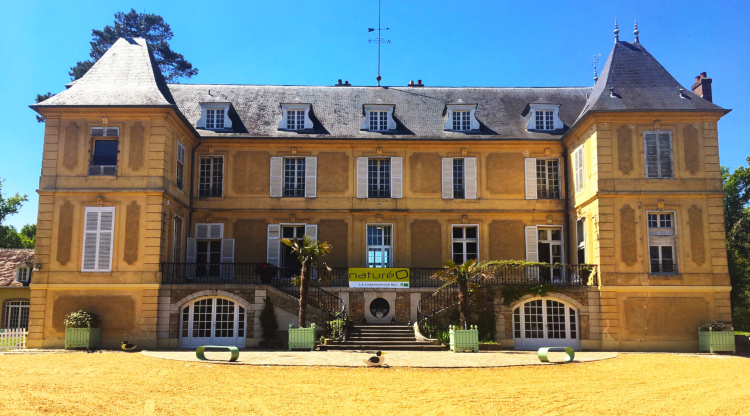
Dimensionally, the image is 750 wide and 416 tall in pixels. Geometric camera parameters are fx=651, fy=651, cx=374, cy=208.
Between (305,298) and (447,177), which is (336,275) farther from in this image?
(447,177)

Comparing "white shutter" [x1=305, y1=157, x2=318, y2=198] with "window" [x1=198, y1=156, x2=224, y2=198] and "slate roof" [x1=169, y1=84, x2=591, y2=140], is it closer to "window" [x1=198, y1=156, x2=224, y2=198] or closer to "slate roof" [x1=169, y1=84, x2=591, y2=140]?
"slate roof" [x1=169, y1=84, x2=591, y2=140]

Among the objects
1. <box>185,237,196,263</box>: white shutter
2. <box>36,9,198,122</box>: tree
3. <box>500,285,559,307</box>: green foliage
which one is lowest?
<box>500,285,559,307</box>: green foliage

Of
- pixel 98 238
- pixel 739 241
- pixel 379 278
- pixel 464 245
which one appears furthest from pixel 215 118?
pixel 739 241

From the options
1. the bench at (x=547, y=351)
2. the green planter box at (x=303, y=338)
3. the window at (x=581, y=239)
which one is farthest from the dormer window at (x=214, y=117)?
the bench at (x=547, y=351)

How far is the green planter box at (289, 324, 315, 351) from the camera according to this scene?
1738 cm

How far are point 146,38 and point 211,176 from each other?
1631 centimetres

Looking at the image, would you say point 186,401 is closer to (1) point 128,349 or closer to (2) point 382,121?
(1) point 128,349

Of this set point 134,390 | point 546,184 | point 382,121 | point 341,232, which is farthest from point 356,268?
point 134,390

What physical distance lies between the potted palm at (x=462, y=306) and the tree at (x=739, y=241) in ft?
46.3

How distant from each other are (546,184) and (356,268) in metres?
7.29

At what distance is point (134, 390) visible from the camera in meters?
10.9

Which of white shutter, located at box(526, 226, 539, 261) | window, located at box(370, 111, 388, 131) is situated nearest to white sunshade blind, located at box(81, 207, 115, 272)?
window, located at box(370, 111, 388, 131)

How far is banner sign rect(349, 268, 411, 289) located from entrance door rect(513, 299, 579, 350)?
11.5ft

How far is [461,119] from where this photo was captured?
2302 cm
